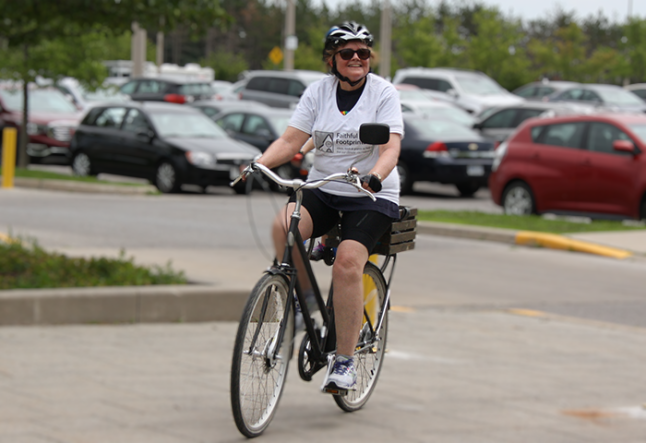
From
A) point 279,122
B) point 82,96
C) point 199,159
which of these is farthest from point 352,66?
point 82,96

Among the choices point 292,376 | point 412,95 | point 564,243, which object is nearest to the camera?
point 292,376

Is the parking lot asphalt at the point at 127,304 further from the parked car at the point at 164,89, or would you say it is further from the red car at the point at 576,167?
the parked car at the point at 164,89

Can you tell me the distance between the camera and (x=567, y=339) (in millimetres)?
8164

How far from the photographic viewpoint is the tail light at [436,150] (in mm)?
19594

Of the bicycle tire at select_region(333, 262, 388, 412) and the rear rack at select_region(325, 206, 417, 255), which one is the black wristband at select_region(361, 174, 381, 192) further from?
the bicycle tire at select_region(333, 262, 388, 412)

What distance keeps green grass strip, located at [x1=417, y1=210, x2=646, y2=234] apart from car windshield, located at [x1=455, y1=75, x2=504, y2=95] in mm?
16658

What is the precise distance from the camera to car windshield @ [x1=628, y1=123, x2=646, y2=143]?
15034 mm

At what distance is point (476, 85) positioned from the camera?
108 ft

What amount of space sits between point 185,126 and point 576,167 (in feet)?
26.2

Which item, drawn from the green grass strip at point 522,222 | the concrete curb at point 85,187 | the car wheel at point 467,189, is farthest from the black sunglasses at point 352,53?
the car wheel at point 467,189

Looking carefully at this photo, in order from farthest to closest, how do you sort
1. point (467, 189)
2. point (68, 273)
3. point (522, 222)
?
1. point (467, 189)
2. point (522, 222)
3. point (68, 273)

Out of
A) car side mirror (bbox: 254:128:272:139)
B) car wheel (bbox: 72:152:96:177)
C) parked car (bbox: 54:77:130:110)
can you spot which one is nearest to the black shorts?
car side mirror (bbox: 254:128:272:139)

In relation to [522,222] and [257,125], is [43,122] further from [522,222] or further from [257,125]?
[522,222]

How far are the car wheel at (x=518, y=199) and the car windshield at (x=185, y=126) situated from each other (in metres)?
6.22
